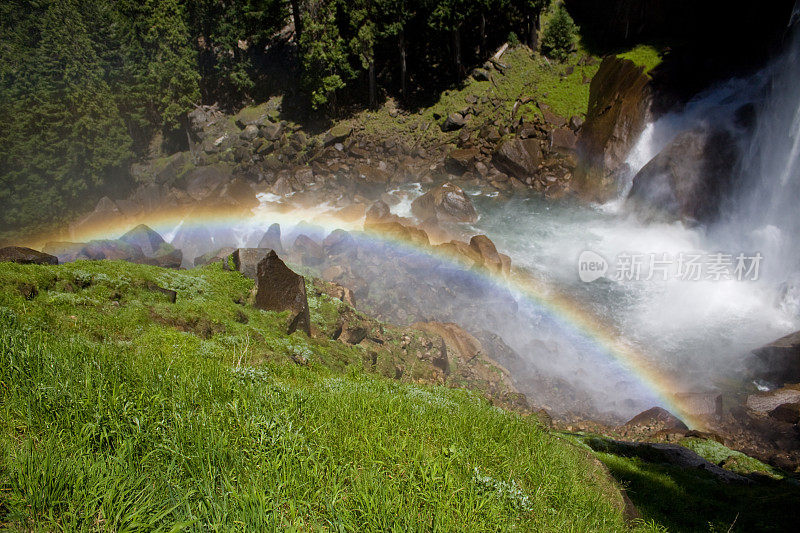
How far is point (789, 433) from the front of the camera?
11289 mm

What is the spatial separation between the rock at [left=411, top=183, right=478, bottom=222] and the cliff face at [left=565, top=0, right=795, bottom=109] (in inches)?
538

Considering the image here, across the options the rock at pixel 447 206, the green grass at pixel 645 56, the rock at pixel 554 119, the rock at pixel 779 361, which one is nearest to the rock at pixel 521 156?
the rock at pixel 554 119

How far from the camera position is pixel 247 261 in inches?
435

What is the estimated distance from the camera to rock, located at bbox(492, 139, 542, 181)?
92.4 ft

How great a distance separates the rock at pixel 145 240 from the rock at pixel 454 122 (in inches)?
973

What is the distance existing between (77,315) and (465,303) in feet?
49.3

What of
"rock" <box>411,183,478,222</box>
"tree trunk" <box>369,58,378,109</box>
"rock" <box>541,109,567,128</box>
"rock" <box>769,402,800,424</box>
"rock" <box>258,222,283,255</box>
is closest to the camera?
"rock" <box>769,402,800,424</box>

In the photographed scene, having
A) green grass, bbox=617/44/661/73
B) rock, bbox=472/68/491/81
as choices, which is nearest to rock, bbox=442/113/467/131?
rock, bbox=472/68/491/81

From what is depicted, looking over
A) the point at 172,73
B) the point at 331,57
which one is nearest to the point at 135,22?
the point at 172,73

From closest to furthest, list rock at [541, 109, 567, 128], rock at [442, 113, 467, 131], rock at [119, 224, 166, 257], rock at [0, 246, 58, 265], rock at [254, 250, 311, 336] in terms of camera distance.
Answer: rock at [0, 246, 58, 265] → rock at [254, 250, 311, 336] → rock at [119, 224, 166, 257] → rock at [541, 109, 567, 128] → rock at [442, 113, 467, 131]

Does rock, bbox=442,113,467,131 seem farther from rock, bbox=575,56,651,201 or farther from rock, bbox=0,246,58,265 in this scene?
rock, bbox=0,246,58,265

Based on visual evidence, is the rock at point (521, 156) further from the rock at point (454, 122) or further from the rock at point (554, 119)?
the rock at point (454, 122)

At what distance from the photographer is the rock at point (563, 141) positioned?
2833cm

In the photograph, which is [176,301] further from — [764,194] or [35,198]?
[35,198]
